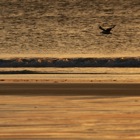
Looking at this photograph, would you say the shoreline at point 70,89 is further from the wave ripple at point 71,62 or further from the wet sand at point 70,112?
the wave ripple at point 71,62

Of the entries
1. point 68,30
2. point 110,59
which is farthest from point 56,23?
point 110,59


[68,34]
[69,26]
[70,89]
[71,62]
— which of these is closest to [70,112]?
[70,89]

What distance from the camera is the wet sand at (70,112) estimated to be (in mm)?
18250

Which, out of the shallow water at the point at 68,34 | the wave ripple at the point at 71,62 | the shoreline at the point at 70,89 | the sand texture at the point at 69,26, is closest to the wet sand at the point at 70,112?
the shoreline at the point at 70,89

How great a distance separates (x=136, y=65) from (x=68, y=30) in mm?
23157

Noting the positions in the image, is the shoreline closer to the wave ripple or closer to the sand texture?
the wave ripple

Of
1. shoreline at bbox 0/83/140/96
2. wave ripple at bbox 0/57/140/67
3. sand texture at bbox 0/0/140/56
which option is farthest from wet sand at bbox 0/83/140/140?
sand texture at bbox 0/0/140/56

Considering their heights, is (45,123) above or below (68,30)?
above

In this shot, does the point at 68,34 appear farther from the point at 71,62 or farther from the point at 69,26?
the point at 71,62

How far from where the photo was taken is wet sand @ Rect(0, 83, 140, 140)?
59.9ft

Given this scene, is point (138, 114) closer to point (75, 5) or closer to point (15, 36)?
point (15, 36)

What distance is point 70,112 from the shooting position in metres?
21.5

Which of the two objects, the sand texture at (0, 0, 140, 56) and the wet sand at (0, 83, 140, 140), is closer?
the wet sand at (0, 83, 140, 140)

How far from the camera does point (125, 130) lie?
1856 centimetres
